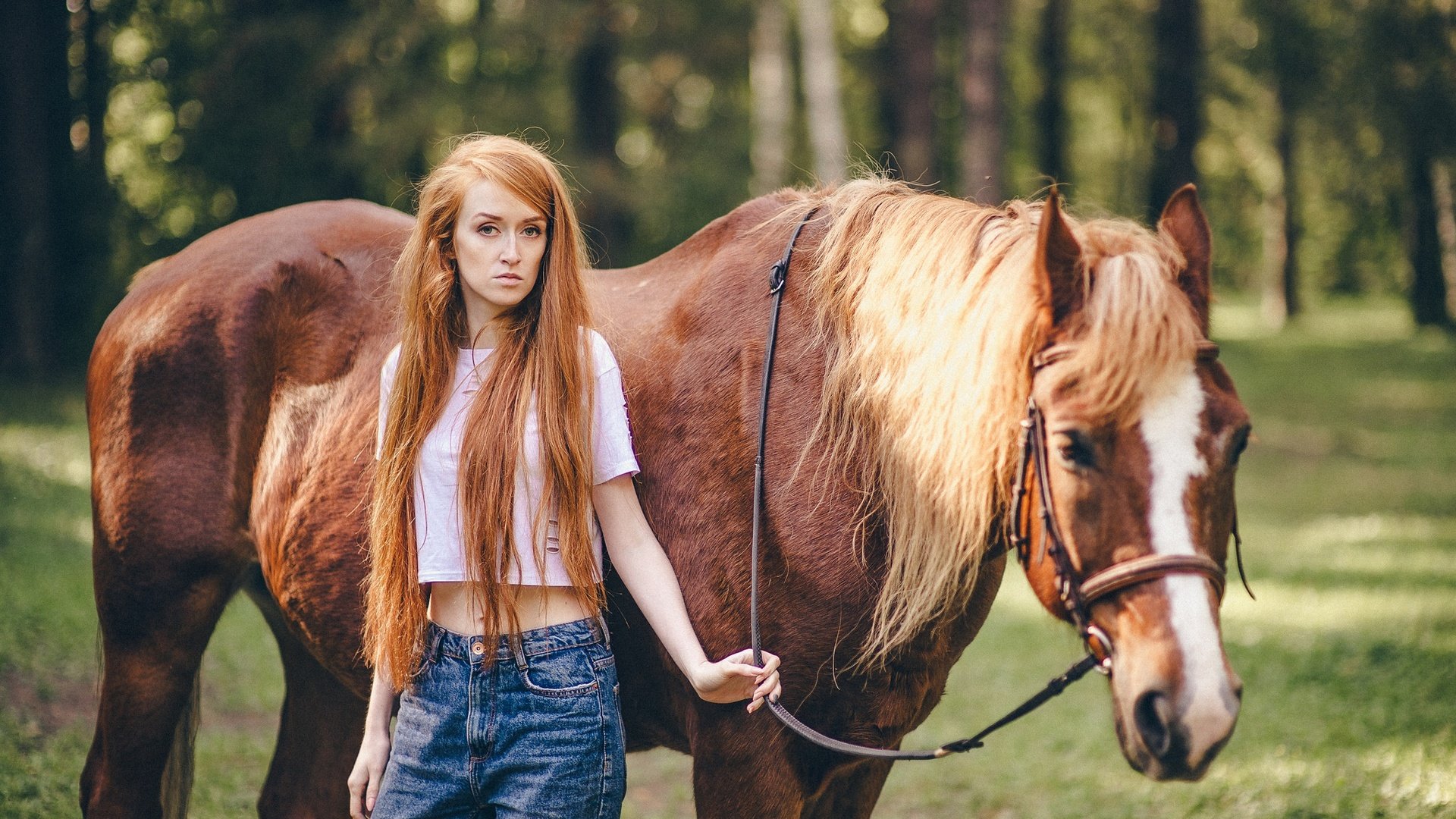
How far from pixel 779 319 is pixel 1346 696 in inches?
182

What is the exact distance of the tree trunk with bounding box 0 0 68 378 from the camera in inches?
328

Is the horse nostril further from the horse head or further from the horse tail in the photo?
the horse tail

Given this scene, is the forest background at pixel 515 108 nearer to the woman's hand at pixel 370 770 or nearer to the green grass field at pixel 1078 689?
the woman's hand at pixel 370 770

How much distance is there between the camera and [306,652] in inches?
134

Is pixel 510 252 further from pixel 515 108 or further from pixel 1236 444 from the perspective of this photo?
pixel 515 108

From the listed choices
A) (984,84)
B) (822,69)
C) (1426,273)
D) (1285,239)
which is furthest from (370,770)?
(1285,239)

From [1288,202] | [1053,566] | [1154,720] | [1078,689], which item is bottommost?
[1078,689]

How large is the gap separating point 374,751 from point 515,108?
1145 centimetres

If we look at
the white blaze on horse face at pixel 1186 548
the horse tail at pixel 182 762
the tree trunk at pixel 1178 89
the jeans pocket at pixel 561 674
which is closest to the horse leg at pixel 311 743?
the horse tail at pixel 182 762

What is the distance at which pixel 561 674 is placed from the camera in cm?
207

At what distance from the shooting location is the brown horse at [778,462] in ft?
6.01

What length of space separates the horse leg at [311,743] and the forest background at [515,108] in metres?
1.63

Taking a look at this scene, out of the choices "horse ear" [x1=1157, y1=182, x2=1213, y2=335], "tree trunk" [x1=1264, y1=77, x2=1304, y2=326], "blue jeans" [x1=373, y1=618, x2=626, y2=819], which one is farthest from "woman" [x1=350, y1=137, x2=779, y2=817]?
"tree trunk" [x1=1264, y1=77, x2=1304, y2=326]

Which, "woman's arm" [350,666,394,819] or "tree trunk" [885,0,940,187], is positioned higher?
"tree trunk" [885,0,940,187]
